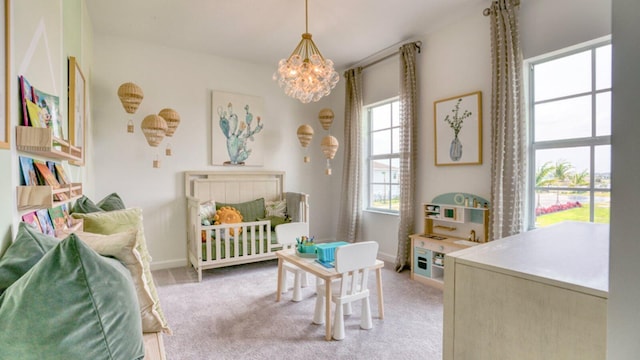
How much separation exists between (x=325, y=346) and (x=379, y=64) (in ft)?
11.5

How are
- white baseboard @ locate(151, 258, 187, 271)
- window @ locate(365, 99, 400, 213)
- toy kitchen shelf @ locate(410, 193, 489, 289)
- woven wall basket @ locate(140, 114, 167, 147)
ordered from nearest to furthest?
1. toy kitchen shelf @ locate(410, 193, 489, 289)
2. woven wall basket @ locate(140, 114, 167, 147)
3. white baseboard @ locate(151, 258, 187, 271)
4. window @ locate(365, 99, 400, 213)

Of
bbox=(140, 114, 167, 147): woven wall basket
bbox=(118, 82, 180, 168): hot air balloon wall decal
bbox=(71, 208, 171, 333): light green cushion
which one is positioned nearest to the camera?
bbox=(71, 208, 171, 333): light green cushion

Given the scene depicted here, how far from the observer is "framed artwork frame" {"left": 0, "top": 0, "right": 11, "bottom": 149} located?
1.06 m

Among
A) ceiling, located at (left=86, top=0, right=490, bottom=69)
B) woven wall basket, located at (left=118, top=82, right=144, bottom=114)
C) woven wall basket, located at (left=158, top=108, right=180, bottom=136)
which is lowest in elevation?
woven wall basket, located at (left=158, top=108, right=180, bottom=136)

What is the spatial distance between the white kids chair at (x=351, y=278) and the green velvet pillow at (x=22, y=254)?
1.51m

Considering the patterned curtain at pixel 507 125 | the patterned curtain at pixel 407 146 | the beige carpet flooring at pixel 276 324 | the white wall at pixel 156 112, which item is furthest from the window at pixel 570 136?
the white wall at pixel 156 112

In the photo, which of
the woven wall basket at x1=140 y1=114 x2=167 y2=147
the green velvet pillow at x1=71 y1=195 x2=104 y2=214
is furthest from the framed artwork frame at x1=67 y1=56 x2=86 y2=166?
the woven wall basket at x1=140 y1=114 x2=167 y2=147

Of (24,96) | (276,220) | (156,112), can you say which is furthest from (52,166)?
(276,220)

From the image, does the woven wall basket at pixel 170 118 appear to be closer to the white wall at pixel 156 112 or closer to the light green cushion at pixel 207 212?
the white wall at pixel 156 112

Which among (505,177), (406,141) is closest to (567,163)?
(505,177)

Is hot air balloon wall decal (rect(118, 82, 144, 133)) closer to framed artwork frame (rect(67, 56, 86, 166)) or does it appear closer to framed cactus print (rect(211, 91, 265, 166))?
framed artwork frame (rect(67, 56, 86, 166))

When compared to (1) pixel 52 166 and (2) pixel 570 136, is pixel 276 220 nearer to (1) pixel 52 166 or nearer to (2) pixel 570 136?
(1) pixel 52 166

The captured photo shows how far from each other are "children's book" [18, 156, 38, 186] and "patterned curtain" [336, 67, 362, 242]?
3649mm

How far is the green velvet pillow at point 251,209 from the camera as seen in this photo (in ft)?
13.6
